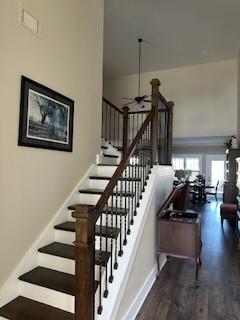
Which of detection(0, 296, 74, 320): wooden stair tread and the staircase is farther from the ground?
the staircase

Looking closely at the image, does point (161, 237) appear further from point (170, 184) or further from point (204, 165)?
point (204, 165)

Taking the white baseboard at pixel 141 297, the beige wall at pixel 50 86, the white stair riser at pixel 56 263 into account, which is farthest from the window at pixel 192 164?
the white stair riser at pixel 56 263

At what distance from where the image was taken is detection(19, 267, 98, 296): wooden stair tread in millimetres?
2154

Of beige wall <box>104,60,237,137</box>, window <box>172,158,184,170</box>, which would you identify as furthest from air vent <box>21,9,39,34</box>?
window <box>172,158,184,170</box>

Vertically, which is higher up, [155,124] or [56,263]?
[155,124]

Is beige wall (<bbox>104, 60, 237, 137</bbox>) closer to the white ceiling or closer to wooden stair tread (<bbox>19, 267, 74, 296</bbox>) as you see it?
the white ceiling

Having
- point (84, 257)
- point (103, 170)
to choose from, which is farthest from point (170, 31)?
point (84, 257)

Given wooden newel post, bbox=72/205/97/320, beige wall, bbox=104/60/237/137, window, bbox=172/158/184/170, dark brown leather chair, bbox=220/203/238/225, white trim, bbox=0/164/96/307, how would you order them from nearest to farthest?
wooden newel post, bbox=72/205/97/320 → white trim, bbox=0/164/96/307 → dark brown leather chair, bbox=220/203/238/225 → beige wall, bbox=104/60/237/137 → window, bbox=172/158/184/170

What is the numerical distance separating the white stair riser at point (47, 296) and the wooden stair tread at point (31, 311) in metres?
0.03

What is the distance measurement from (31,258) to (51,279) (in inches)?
14.7

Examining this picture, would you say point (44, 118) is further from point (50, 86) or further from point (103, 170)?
point (103, 170)

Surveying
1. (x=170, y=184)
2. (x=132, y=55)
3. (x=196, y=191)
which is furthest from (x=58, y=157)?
(x=196, y=191)

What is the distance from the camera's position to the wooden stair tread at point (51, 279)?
2.15 meters

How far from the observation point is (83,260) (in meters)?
1.66
